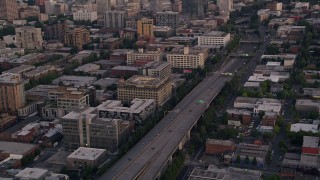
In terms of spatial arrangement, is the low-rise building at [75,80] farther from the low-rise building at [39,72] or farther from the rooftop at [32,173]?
the rooftop at [32,173]

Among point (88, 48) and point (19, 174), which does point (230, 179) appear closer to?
point (19, 174)

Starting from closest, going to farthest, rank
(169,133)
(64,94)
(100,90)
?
1. (169,133)
2. (64,94)
3. (100,90)

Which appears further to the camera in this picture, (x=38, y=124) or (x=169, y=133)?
(x=38, y=124)

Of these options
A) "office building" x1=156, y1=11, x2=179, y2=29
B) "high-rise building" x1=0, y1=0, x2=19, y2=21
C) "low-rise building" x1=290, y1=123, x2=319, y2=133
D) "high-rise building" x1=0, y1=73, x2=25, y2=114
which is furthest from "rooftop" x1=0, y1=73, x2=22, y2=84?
"high-rise building" x1=0, y1=0, x2=19, y2=21

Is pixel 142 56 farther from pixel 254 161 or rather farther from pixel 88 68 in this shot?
pixel 254 161

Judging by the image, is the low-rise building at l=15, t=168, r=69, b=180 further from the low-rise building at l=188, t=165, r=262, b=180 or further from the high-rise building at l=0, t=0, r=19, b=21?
the high-rise building at l=0, t=0, r=19, b=21

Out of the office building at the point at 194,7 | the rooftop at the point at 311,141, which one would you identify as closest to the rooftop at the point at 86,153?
the rooftop at the point at 311,141

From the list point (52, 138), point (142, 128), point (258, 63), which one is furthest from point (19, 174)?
point (258, 63)

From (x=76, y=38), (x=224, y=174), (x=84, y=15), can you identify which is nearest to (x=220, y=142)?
(x=224, y=174)
